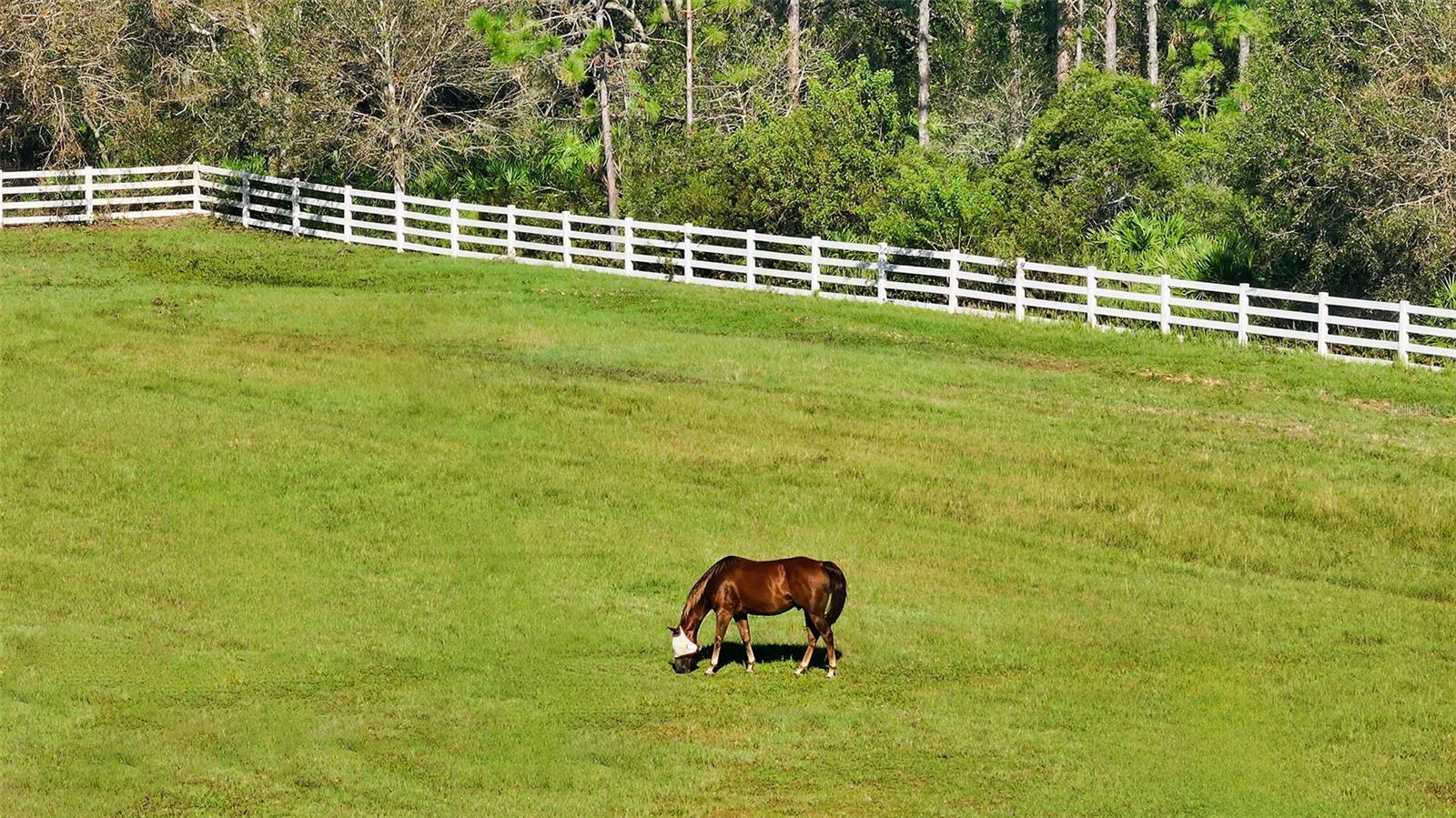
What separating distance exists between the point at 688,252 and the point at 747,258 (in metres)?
1.35

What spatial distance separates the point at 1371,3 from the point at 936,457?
1850cm

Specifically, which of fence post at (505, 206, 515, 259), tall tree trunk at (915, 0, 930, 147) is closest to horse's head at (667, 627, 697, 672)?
fence post at (505, 206, 515, 259)

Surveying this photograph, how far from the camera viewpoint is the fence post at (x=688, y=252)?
4044 centimetres

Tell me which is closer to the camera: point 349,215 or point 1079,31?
point 349,215

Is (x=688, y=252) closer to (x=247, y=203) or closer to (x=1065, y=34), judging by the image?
(x=247, y=203)

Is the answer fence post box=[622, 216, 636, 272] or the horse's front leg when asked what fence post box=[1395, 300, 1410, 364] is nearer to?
fence post box=[622, 216, 636, 272]

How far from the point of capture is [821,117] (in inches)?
1634

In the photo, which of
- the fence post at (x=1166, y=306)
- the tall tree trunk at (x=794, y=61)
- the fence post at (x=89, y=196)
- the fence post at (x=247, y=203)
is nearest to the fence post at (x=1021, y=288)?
the fence post at (x=1166, y=306)

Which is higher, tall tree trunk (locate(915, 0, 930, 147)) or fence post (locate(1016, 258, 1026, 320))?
tall tree trunk (locate(915, 0, 930, 147))

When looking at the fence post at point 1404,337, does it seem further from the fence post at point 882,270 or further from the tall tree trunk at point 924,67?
the tall tree trunk at point 924,67

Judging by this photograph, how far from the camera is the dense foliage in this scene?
3709cm

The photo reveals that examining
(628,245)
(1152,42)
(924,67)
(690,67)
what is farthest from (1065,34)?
(628,245)

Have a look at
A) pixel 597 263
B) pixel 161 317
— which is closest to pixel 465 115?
pixel 597 263

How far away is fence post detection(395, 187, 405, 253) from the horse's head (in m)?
26.7
